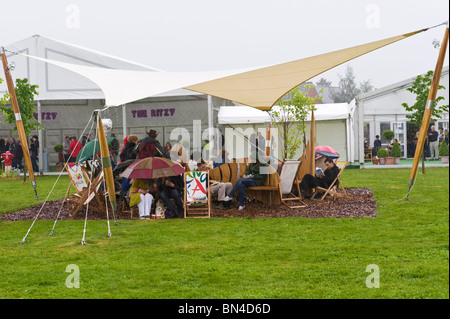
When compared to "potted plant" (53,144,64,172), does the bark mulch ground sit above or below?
below

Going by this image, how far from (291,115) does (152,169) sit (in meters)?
11.8

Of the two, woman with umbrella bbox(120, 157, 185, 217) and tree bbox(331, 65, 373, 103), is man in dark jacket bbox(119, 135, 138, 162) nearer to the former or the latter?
woman with umbrella bbox(120, 157, 185, 217)

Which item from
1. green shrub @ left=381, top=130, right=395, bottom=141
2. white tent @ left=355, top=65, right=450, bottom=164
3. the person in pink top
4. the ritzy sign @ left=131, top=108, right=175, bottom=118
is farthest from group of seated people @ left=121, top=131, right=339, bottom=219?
green shrub @ left=381, top=130, right=395, bottom=141

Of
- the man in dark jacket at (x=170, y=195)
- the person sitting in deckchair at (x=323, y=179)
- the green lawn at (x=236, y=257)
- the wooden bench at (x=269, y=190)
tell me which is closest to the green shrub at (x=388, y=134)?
the person sitting in deckchair at (x=323, y=179)

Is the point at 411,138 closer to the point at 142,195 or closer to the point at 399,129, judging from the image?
the point at 399,129

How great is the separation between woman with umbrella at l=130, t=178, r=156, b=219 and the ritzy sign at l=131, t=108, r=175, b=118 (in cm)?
1238

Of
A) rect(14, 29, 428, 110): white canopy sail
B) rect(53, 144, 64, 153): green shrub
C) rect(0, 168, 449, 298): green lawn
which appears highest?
rect(14, 29, 428, 110): white canopy sail

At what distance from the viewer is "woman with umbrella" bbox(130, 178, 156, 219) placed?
864 cm

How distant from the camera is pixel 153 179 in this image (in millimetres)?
8859

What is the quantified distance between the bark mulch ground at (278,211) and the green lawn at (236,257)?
1.32ft

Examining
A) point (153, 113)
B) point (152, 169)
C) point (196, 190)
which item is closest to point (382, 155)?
point (153, 113)

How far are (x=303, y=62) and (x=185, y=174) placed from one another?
2468 millimetres

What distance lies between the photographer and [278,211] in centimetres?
891
